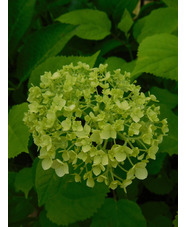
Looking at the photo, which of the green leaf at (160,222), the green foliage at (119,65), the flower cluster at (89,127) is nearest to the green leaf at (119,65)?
the green foliage at (119,65)

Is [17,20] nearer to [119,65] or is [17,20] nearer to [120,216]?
[119,65]

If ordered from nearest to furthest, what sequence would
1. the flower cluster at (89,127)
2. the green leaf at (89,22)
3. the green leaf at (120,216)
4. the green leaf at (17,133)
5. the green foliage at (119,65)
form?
the flower cluster at (89,127)
the green leaf at (17,133)
the green leaf at (120,216)
the green foliage at (119,65)
the green leaf at (89,22)

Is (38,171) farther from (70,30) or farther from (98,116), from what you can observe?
(70,30)

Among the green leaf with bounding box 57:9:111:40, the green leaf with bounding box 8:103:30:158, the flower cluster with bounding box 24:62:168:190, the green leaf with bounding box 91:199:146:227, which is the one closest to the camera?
the flower cluster with bounding box 24:62:168:190

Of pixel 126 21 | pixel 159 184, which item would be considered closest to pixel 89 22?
pixel 126 21

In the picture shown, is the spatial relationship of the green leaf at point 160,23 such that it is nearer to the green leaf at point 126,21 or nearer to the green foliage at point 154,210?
the green leaf at point 126,21

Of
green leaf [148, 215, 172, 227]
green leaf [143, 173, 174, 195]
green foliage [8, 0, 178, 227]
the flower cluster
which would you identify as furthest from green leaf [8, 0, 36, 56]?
green leaf [148, 215, 172, 227]

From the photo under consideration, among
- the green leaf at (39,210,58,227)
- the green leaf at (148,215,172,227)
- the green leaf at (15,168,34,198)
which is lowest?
the green leaf at (148,215,172,227)

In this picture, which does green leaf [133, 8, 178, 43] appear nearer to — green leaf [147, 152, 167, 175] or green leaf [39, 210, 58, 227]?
green leaf [147, 152, 167, 175]
